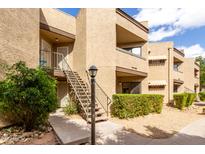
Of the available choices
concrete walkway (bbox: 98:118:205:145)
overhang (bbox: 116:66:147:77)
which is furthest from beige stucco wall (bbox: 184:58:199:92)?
concrete walkway (bbox: 98:118:205:145)

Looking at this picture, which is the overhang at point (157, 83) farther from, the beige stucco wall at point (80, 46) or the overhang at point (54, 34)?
the overhang at point (54, 34)

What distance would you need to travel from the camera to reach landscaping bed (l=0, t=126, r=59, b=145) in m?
7.38

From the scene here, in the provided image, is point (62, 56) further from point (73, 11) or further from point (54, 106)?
point (54, 106)

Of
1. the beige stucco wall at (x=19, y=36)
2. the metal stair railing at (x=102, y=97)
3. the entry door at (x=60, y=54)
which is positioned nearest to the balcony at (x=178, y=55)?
the metal stair railing at (x=102, y=97)

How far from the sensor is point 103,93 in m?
13.9

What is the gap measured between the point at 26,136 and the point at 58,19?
8.95m

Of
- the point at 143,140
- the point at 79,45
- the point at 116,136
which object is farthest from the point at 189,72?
the point at 116,136

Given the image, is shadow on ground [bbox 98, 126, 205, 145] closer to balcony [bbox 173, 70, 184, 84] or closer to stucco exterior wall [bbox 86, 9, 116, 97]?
stucco exterior wall [bbox 86, 9, 116, 97]

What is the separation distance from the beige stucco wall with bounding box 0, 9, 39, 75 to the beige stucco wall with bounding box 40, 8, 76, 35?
2.07 metres

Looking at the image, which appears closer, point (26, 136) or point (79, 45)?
point (26, 136)

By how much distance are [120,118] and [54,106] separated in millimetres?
4950

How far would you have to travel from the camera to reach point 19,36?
9.63m

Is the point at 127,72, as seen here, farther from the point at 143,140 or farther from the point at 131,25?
the point at 143,140

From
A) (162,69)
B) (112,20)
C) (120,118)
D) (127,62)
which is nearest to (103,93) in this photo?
(120,118)
